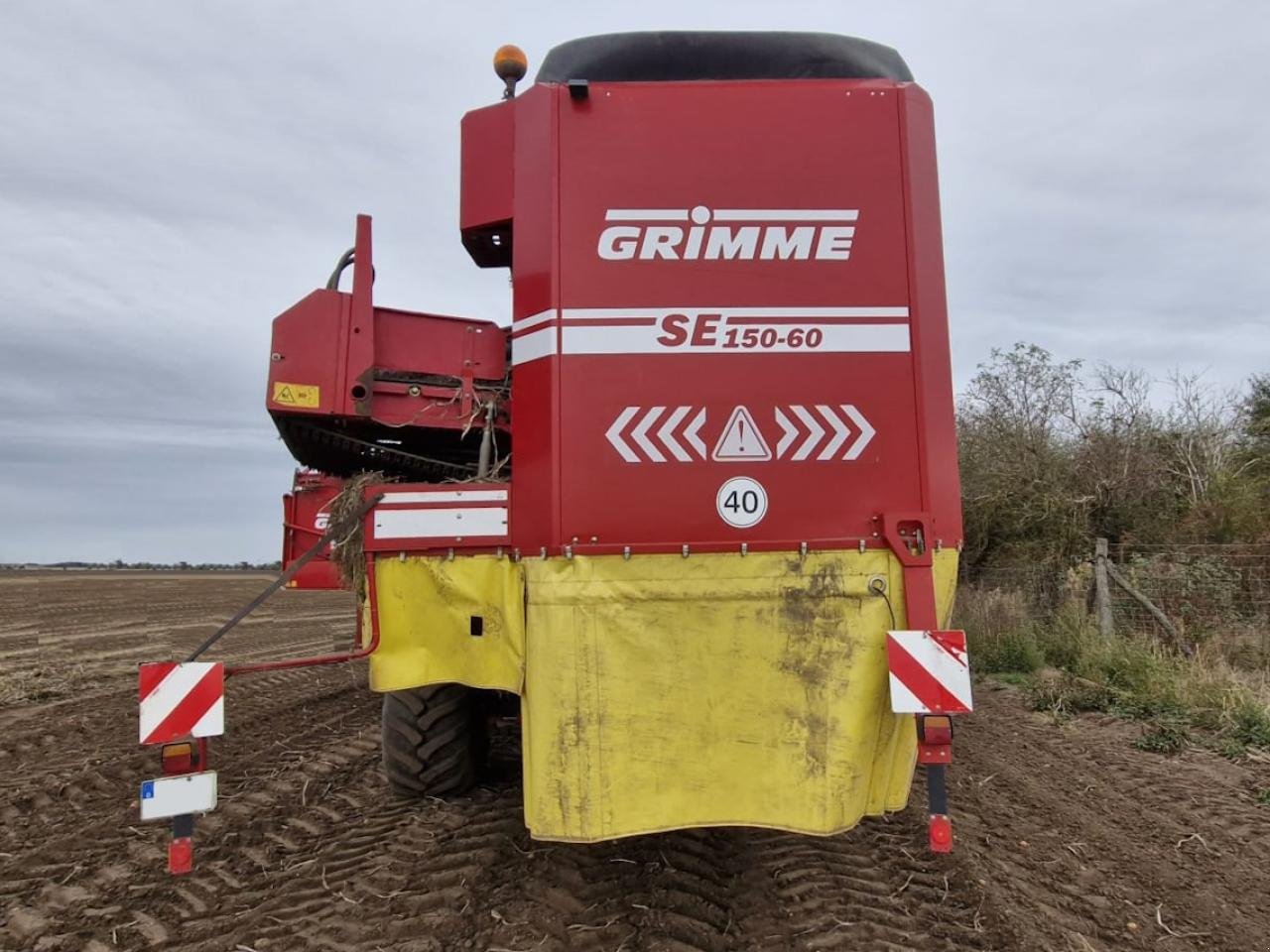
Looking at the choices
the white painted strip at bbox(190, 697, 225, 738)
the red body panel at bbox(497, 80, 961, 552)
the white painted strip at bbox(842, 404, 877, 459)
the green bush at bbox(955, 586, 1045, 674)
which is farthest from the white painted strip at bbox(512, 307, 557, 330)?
the green bush at bbox(955, 586, 1045, 674)

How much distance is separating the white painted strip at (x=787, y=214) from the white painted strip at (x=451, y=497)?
4.24 feet

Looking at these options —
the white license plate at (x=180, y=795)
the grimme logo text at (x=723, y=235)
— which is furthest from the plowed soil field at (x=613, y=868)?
the grimme logo text at (x=723, y=235)

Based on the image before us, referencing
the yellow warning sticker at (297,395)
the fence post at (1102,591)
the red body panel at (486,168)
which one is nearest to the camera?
the red body panel at (486,168)

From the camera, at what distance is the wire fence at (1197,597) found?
272 inches

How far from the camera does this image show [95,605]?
71.1 ft

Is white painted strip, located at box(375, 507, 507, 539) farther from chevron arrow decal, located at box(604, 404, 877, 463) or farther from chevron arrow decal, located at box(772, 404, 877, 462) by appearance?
chevron arrow decal, located at box(772, 404, 877, 462)

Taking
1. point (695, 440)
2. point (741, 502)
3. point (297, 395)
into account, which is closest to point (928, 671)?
point (741, 502)

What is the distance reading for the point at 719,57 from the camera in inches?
113

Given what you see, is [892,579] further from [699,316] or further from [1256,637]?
[1256,637]

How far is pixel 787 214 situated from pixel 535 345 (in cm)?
103

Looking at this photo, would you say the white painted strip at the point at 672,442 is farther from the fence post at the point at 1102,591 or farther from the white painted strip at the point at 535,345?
the fence post at the point at 1102,591

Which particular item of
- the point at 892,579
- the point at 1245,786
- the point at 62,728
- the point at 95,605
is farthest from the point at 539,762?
the point at 95,605

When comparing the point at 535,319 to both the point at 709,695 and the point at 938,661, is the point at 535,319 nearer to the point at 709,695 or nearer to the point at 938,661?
the point at 709,695

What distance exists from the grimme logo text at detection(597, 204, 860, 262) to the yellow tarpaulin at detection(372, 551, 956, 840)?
1.08 meters
